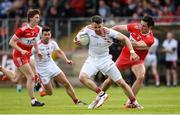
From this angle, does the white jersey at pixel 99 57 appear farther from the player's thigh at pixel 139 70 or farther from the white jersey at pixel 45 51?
the white jersey at pixel 45 51

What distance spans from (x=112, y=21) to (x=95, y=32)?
14732 millimetres

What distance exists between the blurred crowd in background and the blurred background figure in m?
0.98

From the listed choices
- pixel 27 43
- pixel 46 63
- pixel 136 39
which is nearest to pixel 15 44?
pixel 27 43

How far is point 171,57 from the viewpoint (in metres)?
35.1

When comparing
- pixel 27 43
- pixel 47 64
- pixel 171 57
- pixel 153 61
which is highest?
pixel 27 43

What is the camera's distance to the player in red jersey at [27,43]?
22.2 meters

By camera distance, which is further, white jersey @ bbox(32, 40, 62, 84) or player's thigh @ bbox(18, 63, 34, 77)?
player's thigh @ bbox(18, 63, 34, 77)

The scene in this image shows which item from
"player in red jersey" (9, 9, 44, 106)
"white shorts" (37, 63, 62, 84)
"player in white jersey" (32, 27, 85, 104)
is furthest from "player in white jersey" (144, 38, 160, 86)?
"white shorts" (37, 63, 62, 84)

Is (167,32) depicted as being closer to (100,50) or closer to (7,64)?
(7,64)

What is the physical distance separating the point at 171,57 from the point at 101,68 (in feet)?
50.7

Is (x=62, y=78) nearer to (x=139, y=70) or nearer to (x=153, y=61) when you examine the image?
(x=139, y=70)

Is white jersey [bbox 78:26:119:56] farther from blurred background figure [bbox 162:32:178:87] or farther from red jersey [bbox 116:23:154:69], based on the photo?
blurred background figure [bbox 162:32:178:87]

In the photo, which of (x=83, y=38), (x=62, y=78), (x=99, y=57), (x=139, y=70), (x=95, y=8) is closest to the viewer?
(x=83, y=38)

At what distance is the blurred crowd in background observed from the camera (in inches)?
1393
